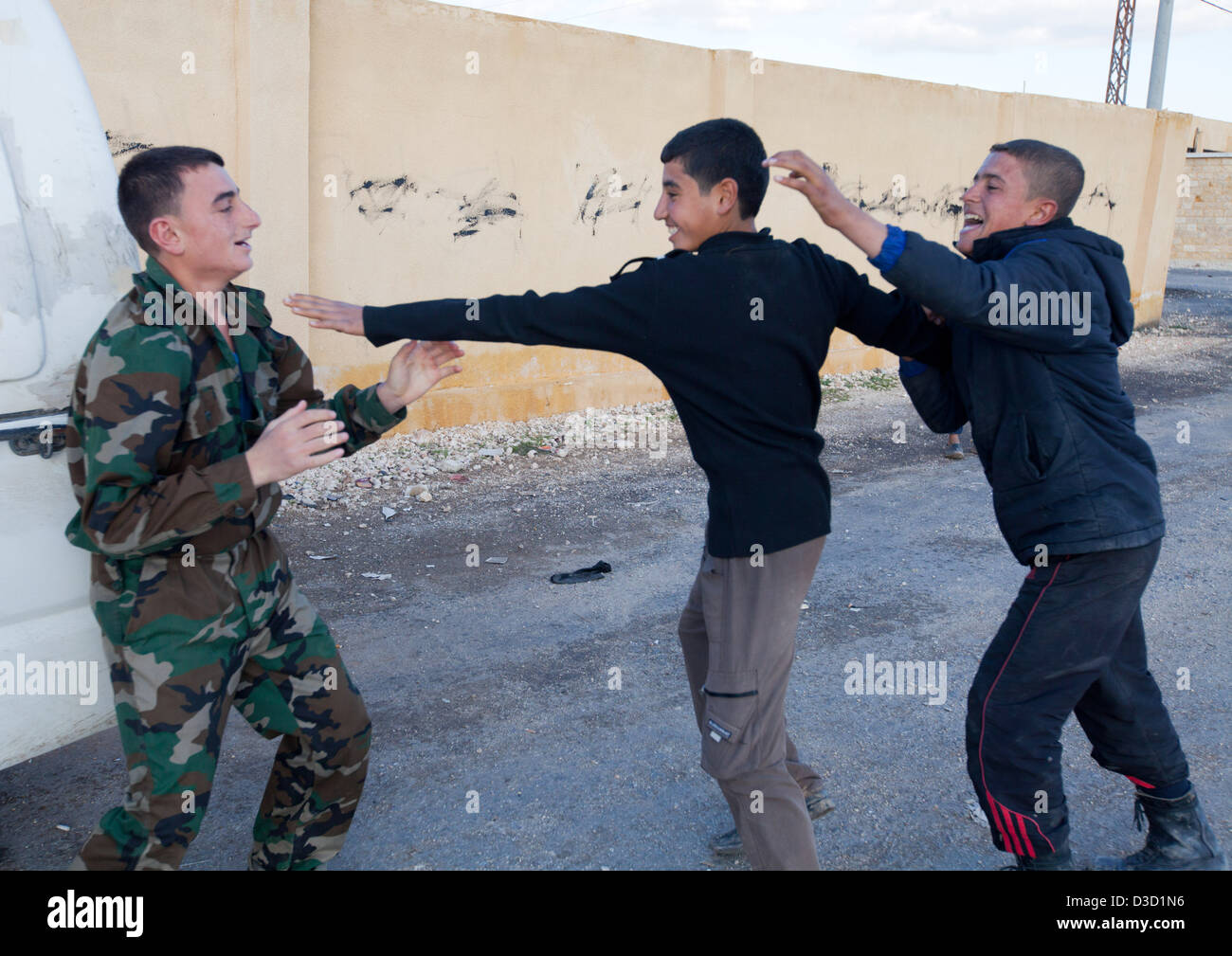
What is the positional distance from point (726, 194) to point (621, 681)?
7.54 ft

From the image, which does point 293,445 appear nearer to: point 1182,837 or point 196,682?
point 196,682

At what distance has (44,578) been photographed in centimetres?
239

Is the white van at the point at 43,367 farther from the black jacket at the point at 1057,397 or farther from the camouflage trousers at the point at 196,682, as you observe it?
the black jacket at the point at 1057,397

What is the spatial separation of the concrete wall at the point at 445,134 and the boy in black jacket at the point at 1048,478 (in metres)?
5.36

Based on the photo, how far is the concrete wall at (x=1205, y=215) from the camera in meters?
26.2

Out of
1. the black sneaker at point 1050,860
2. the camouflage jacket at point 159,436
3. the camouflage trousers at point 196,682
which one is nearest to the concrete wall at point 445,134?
the camouflage jacket at point 159,436

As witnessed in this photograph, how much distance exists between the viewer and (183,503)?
2215 mm

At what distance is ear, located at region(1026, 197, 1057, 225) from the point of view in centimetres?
268

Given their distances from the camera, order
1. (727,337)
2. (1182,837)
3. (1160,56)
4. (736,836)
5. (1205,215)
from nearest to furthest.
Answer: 1. (727,337)
2. (1182,837)
3. (736,836)
4. (1160,56)
5. (1205,215)

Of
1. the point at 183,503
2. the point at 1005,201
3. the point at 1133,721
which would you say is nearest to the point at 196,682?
the point at 183,503

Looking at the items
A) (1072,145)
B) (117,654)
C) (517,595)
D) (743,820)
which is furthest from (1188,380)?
(117,654)

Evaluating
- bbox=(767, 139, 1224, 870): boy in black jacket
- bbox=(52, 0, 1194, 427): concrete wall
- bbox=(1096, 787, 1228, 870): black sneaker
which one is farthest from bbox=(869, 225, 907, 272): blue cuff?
bbox=(52, 0, 1194, 427): concrete wall
